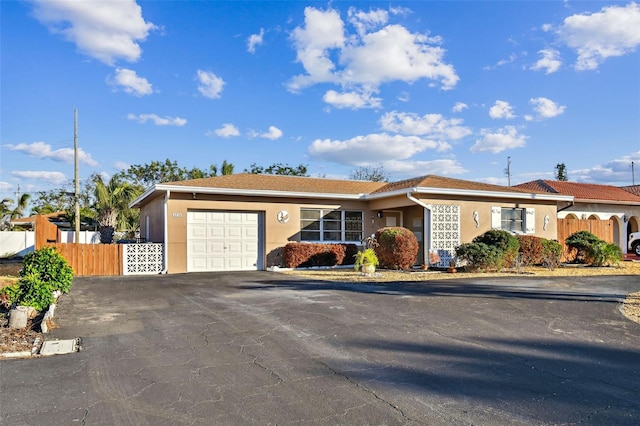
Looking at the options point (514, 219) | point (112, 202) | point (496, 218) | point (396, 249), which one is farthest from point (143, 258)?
point (514, 219)

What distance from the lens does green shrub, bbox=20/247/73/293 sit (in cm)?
885

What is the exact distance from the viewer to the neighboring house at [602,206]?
25.8 m

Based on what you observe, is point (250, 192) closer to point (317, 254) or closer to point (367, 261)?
point (317, 254)

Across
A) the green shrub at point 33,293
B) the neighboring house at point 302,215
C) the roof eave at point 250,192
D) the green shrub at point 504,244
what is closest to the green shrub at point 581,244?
the neighboring house at point 302,215

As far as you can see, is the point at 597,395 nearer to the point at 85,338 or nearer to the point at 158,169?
the point at 85,338

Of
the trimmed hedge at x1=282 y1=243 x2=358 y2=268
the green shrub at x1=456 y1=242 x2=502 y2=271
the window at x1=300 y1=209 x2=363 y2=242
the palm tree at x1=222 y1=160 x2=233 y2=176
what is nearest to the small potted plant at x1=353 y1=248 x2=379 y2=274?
the trimmed hedge at x1=282 y1=243 x2=358 y2=268

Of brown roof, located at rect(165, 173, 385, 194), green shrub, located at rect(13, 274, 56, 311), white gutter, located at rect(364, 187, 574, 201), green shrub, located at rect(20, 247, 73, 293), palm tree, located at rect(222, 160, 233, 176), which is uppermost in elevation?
palm tree, located at rect(222, 160, 233, 176)

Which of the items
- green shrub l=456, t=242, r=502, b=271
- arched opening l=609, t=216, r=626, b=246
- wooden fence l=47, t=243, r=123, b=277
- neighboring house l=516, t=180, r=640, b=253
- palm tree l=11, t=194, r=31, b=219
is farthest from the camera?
palm tree l=11, t=194, r=31, b=219

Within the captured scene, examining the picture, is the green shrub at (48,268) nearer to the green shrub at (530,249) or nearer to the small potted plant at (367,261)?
the small potted plant at (367,261)

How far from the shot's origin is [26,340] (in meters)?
6.29

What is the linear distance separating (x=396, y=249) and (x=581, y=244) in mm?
8619

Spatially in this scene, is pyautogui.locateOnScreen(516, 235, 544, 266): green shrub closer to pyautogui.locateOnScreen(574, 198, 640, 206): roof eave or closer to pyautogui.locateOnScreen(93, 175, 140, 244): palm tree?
pyautogui.locateOnScreen(574, 198, 640, 206): roof eave

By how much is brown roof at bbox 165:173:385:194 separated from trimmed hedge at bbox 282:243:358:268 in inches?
88.4

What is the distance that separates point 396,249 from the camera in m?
15.8
